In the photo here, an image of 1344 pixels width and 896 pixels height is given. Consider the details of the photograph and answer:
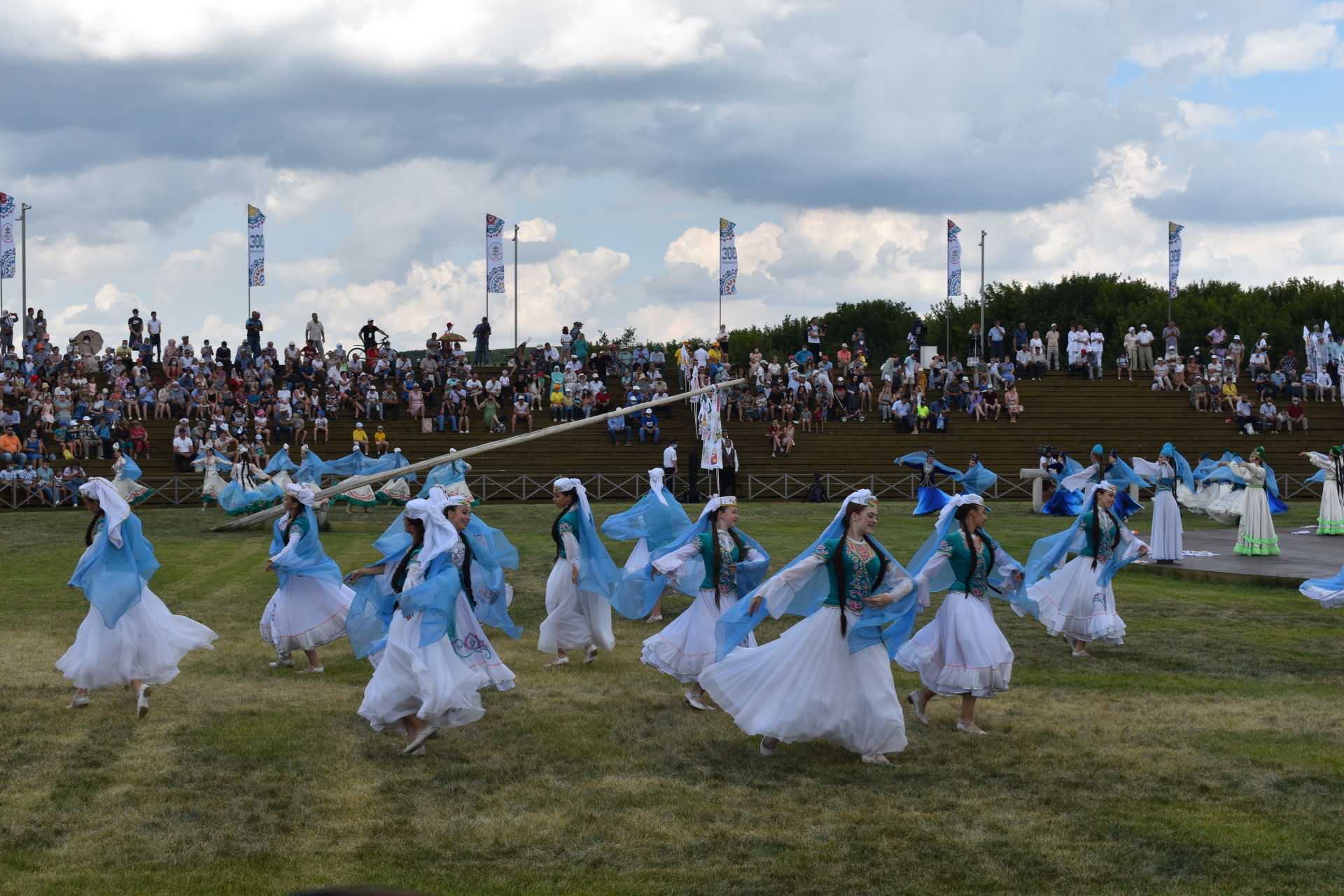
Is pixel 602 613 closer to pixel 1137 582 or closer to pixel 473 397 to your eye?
pixel 1137 582

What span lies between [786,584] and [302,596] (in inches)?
213

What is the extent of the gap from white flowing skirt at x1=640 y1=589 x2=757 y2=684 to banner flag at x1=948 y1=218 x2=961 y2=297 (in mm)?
43153

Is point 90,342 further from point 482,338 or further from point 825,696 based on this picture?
point 825,696

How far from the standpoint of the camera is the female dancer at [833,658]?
9086 millimetres

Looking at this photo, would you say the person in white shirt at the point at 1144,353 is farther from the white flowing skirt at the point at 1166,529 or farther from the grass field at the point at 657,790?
the grass field at the point at 657,790

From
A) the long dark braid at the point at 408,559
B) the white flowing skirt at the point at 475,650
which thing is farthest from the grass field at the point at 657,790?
the long dark braid at the point at 408,559

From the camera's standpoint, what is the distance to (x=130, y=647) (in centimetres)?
1075

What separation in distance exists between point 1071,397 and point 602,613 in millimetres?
32872

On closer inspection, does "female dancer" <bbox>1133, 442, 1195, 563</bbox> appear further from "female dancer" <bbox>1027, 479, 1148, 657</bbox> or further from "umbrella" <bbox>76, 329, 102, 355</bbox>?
"umbrella" <bbox>76, 329, 102, 355</bbox>

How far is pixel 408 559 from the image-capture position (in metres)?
9.67

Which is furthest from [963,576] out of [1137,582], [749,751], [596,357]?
[596,357]

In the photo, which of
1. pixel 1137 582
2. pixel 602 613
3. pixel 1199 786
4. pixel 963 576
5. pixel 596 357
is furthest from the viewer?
pixel 596 357

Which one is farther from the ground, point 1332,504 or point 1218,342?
point 1218,342

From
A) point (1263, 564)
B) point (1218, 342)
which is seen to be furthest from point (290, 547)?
point (1218, 342)
